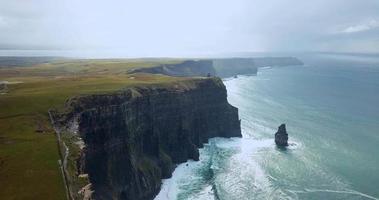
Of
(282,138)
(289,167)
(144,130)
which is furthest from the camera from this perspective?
(282,138)

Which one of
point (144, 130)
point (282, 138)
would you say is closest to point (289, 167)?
point (282, 138)

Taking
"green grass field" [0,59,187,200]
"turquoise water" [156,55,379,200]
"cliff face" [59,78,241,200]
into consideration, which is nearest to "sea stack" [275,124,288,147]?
"turquoise water" [156,55,379,200]

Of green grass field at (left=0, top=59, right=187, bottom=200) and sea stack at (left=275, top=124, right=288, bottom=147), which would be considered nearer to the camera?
green grass field at (left=0, top=59, right=187, bottom=200)

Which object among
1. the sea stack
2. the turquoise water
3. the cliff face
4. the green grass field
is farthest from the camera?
the sea stack

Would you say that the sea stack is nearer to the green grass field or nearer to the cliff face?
the cliff face

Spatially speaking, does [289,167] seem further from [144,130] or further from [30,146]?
[30,146]

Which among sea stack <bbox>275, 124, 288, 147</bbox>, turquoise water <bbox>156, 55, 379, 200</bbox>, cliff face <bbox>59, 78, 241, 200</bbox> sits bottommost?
turquoise water <bbox>156, 55, 379, 200</bbox>

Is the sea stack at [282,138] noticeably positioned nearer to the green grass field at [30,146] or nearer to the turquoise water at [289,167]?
the turquoise water at [289,167]

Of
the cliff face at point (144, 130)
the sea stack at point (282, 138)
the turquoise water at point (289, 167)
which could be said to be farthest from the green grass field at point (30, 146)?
the sea stack at point (282, 138)
